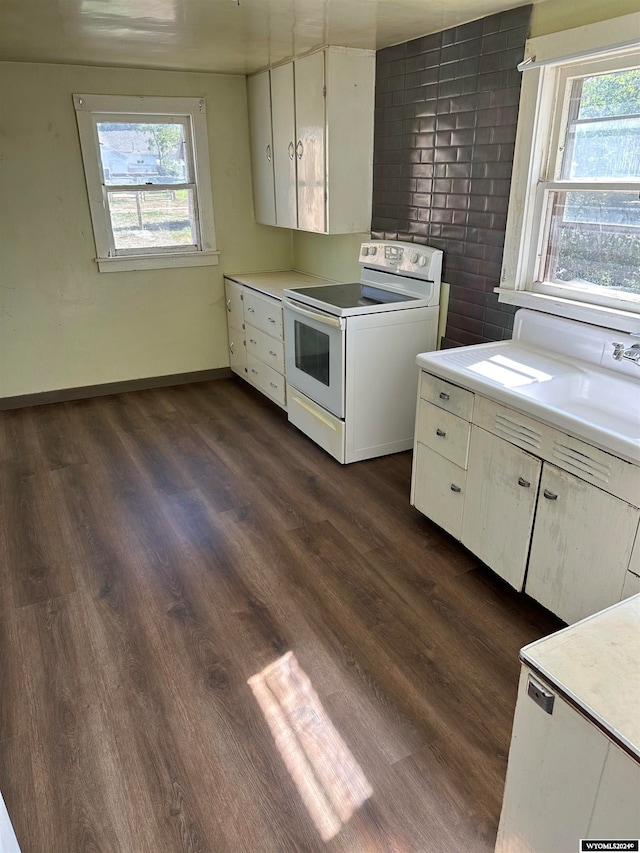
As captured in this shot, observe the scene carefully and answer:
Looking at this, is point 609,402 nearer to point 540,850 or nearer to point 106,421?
point 540,850

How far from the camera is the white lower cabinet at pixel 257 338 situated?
12.9ft

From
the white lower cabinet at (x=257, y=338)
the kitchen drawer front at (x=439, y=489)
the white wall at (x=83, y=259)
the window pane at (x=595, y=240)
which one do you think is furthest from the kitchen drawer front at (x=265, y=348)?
the window pane at (x=595, y=240)

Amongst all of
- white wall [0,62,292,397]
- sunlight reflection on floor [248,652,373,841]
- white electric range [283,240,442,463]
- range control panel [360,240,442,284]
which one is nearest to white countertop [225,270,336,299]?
white wall [0,62,292,397]

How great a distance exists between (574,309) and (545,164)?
66cm

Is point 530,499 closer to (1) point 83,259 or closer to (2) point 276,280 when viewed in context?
(2) point 276,280

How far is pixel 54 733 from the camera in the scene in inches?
69.1

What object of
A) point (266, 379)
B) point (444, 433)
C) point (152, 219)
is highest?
point (152, 219)

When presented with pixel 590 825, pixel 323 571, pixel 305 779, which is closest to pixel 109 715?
pixel 305 779

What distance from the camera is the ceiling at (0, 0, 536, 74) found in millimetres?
2469

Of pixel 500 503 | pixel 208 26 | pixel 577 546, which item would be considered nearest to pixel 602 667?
pixel 577 546

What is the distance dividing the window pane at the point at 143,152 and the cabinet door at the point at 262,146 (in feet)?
1.65

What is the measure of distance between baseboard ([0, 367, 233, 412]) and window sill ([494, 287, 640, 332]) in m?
2.77

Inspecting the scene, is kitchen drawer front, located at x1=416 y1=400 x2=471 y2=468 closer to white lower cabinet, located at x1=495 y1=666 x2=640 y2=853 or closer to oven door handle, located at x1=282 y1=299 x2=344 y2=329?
oven door handle, located at x1=282 y1=299 x2=344 y2=329

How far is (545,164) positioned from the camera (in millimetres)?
2510
